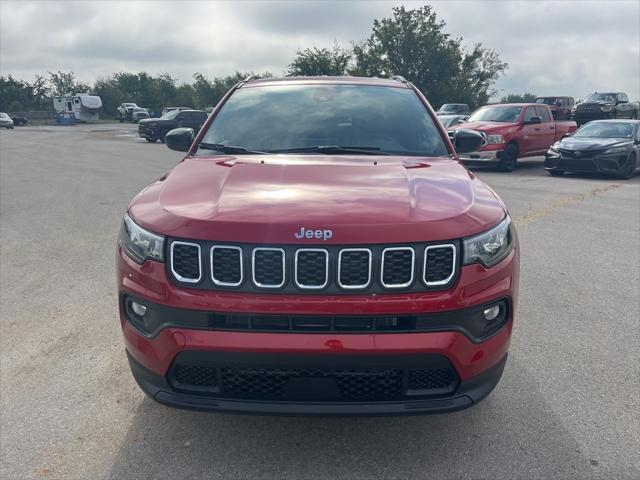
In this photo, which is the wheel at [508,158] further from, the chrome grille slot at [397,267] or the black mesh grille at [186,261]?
the black mesh grille at [186,261]

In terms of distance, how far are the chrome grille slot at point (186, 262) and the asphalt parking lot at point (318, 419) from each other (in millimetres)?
927

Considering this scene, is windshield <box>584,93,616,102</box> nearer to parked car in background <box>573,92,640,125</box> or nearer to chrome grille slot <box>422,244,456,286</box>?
parked car in background <box>573,92,640,125</box>


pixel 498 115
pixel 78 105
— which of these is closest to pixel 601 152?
pixel 498 115

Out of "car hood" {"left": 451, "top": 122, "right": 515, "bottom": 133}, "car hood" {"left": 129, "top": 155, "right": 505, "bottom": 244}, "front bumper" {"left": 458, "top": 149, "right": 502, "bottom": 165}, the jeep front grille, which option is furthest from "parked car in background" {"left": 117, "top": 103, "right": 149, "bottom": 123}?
the jeep front grille

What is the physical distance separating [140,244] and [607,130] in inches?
564

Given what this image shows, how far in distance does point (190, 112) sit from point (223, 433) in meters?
26.7

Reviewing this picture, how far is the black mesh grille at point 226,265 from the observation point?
221cm

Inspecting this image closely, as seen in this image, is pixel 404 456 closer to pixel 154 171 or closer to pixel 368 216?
pixel 368 216

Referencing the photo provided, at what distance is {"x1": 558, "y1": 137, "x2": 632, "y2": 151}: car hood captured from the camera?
43.0 feet

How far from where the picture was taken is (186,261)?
89.1 inches

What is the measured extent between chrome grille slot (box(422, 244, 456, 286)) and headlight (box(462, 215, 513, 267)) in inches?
2.6

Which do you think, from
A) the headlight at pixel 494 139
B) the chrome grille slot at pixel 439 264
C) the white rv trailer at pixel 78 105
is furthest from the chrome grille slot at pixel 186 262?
the white rv trailer at pixel 78 105

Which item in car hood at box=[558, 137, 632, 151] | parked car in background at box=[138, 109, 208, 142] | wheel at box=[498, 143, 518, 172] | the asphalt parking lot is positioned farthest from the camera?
parked car in background at box=[138, 109, 208, 142]

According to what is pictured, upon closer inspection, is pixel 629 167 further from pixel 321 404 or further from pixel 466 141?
pixel 321 404
